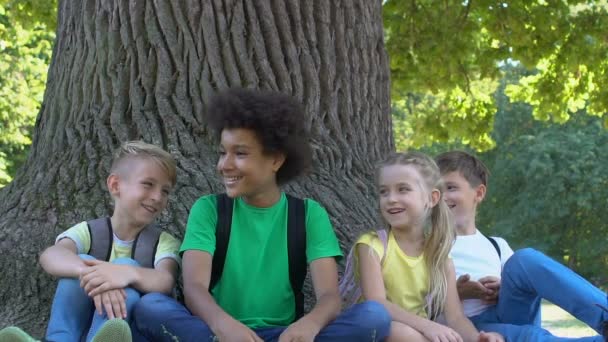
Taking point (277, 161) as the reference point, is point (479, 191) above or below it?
below

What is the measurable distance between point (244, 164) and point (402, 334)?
43.2 inches

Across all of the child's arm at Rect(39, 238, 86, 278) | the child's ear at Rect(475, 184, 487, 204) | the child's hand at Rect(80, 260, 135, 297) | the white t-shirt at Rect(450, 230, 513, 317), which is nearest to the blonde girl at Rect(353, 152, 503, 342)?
the white t-shirt at Rect(450, 230, 513, 317)

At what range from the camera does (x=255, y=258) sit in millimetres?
4289

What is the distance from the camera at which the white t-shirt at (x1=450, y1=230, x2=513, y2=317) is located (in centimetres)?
475

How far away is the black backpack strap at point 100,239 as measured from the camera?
444 cm

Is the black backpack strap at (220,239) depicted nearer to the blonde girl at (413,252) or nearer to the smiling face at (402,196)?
the blonde girl at (413,252)

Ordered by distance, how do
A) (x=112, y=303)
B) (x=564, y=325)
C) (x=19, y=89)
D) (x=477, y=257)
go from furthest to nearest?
(x=19, y=89)
(x=564, y=325)
(x=477, y=257)
(x=112, y=303)

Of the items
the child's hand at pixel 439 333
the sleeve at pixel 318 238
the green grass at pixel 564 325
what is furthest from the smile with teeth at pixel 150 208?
the green grass at pixel 564 325

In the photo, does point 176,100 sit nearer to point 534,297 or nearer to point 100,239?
point 100,239

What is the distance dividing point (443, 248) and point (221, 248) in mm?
1075

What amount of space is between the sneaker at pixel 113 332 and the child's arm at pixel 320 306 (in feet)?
2.29

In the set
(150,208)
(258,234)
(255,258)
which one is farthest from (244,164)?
(150,208)

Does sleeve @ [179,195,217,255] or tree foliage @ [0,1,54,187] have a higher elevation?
tree foliage @ [0,1,54,187]

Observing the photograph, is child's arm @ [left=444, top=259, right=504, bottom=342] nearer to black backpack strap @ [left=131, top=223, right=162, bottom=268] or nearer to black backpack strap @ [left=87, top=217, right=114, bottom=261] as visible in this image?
black backpack strap @ [left=131, top=223, right=162, bottom=268]
